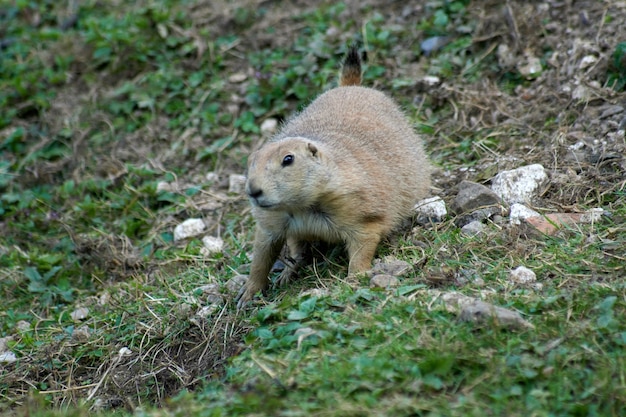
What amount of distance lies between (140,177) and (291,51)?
217cm

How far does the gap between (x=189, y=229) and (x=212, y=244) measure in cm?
44

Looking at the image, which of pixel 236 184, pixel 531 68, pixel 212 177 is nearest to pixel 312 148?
pixel 236 184

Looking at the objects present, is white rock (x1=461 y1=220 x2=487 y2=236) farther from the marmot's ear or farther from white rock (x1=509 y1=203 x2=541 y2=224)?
the marmot's ear

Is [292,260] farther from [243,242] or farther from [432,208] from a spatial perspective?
[432,208]

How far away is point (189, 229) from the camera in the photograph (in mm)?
6891

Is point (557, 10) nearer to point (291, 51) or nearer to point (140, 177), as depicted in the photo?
point (291, 51)

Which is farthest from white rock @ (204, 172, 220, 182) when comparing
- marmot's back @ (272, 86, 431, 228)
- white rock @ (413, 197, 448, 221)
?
white rock @ (413, 197, 448, 221)

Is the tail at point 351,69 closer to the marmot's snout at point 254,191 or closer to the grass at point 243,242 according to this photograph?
the grass at point 243,242

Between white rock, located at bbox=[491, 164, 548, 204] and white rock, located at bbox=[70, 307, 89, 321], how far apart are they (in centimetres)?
318

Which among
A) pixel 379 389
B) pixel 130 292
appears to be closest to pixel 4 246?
pixel 130 292

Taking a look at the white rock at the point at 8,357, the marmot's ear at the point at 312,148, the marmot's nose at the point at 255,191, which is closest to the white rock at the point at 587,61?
the marmot's ear at the point at 312,148

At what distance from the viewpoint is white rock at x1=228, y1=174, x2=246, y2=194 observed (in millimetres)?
7290

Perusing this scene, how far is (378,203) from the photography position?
5.32 m

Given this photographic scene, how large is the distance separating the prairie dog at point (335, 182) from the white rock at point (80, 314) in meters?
1.37
